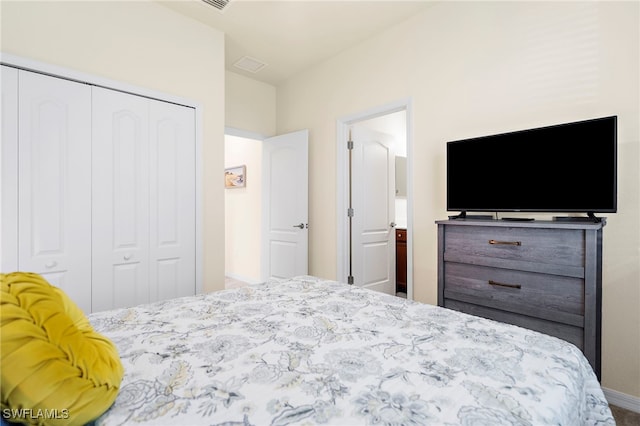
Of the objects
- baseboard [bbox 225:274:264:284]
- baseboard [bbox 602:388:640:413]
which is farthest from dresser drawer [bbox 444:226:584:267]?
baseboard [bbox 225:274:264:284]

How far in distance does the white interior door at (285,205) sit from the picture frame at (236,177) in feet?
3.01

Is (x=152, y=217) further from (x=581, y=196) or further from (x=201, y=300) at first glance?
(x=581, y=196)

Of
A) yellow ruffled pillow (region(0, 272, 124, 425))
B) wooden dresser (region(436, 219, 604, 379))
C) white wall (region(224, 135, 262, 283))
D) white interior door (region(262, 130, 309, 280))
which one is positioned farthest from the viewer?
white wall (region(224, 135, 262, 283))

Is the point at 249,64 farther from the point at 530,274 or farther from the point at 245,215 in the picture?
the point at 530,274

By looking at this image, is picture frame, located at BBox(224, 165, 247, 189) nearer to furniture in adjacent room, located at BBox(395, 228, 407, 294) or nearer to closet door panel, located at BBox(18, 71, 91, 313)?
furniture in adjacent room, located at BBox(395, 228, 407, 294)

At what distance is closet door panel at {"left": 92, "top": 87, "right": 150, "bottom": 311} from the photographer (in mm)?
2393

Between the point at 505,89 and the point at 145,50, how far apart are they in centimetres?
280

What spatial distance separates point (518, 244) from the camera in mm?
1830

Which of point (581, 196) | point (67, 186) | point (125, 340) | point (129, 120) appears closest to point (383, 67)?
point (581, 196)

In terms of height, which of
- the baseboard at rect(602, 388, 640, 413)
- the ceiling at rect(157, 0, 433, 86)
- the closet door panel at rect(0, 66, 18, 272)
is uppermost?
the ceiling at rect(157, 0, 433, 86)

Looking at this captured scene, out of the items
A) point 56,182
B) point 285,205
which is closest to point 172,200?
point 56,182

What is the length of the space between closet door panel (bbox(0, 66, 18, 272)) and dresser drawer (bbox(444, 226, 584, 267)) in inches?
109

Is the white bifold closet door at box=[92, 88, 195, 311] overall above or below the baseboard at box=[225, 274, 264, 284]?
above

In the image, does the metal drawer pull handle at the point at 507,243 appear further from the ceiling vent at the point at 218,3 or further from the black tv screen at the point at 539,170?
the ceiling vent at the point at 218,3
